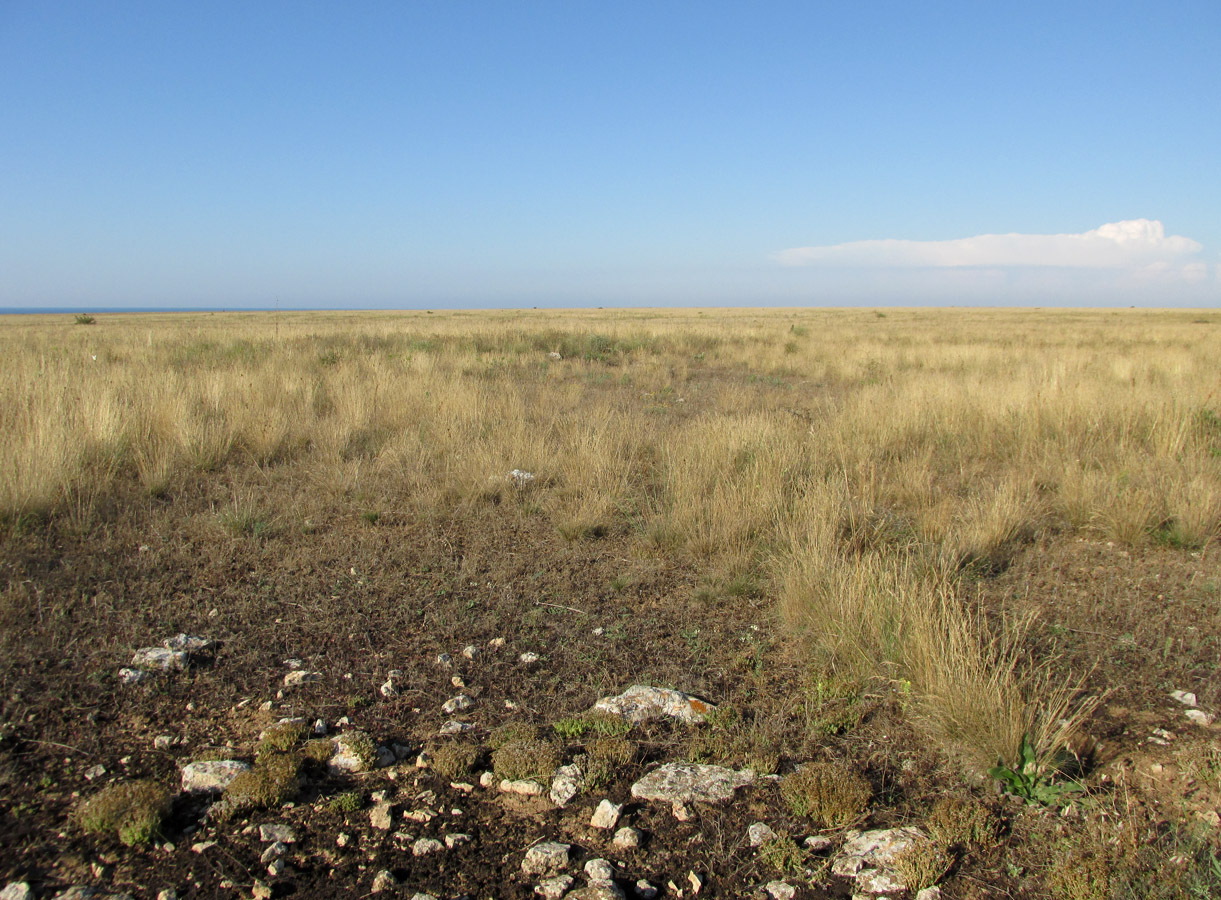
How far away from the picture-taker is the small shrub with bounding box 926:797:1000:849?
2.04 meters

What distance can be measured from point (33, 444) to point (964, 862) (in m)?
6.13

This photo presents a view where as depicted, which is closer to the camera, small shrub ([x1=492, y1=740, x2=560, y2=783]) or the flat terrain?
the flat terrain

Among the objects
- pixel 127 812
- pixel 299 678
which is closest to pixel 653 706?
pixel 299 678

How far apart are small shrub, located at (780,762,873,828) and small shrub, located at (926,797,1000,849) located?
20 centimetres

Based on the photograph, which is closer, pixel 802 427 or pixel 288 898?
pixel 288 898

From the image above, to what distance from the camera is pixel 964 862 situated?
6.49ft

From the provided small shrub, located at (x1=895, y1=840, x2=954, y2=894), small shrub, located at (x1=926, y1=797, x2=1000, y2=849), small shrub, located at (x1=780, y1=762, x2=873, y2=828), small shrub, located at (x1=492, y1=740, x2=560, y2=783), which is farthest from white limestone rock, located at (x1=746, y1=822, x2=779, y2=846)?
small shrub, located at (x1=492, y1=740, x2=560, y2=783)

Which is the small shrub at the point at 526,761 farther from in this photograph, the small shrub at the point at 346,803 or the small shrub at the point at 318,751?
the small shrub at the point at 318,751

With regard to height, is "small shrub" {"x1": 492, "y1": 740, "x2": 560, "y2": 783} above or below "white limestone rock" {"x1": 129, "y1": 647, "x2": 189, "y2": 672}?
below

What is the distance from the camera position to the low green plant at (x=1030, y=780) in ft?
7.18

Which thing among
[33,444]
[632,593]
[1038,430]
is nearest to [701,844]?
[632,593]

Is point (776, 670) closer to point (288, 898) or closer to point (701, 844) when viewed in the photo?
point (701, 844)

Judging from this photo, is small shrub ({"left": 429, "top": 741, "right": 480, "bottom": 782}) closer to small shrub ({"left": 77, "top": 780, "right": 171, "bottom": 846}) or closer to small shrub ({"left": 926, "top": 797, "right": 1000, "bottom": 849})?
small shrub ({"left": 77, "top": 780, "right": 171, "bottom": 846})

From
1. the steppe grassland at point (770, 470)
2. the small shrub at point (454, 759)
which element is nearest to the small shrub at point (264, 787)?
the small shrub at point (454, 759)
